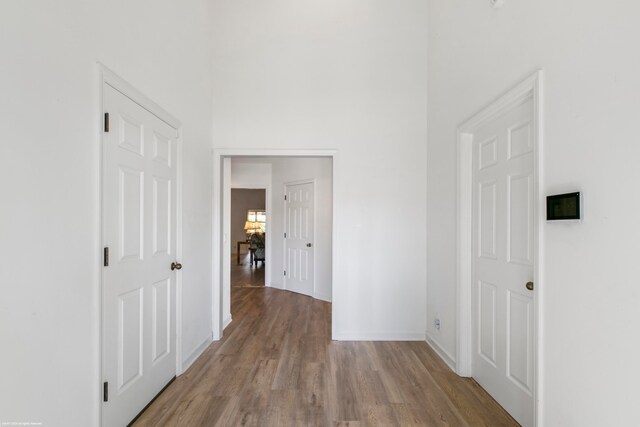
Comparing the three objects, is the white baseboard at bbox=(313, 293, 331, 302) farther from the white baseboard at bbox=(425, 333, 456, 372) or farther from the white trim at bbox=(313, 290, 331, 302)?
the white baseboard at bbox=(425, 333, 456, 372)

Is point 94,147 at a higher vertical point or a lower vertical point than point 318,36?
lower

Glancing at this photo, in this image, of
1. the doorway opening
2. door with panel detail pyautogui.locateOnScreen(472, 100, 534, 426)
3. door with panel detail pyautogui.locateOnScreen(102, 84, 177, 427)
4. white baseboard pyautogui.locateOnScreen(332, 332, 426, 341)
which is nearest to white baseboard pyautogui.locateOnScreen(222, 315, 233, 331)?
door with panel detail pyautogui.locateOnScreen(102, 84, 177, 427)

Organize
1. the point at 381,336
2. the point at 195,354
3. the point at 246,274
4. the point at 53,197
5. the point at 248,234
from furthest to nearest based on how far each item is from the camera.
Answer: the point at 248,234
the point at 246,274
the point at 381,336
the point at 195,354
the point at 53,197

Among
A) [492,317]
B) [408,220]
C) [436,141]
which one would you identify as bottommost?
[492,317]

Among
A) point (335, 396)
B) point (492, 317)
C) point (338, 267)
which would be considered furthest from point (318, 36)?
point (335, 396)

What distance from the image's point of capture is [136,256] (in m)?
1.99

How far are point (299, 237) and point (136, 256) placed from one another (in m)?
3.63

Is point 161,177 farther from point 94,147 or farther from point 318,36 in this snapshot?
point 318,36

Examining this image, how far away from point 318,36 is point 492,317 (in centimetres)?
325

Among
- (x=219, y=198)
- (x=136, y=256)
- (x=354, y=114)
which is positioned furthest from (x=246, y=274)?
(x=136, y=256)

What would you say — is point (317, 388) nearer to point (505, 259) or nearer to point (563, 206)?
point (505, 259)

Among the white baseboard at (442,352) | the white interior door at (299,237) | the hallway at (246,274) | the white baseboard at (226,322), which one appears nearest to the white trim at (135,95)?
the white baseboard at (226,322)

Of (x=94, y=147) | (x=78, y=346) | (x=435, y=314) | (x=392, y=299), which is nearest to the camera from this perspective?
(x=78, y=346)

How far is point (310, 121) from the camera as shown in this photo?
3.41 metres
